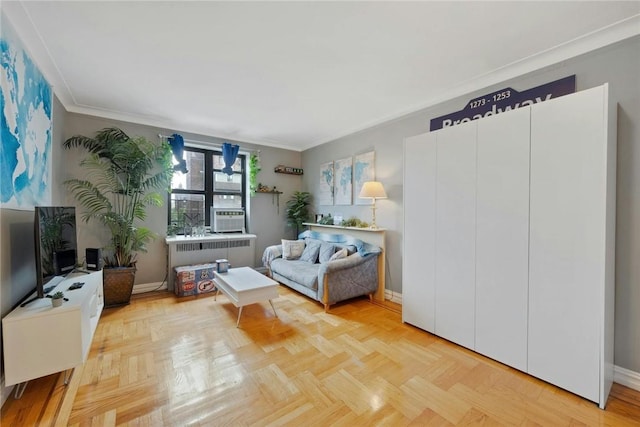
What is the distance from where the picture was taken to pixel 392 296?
11.5 feet

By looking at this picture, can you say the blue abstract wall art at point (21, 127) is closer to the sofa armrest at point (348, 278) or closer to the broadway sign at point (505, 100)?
the sofa armrest at point (348, 278)

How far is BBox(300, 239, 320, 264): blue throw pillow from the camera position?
13.0 feet

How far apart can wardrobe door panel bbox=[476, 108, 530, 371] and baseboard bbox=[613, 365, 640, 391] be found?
62 centimetres

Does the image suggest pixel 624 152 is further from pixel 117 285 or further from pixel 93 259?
pixel 117 285

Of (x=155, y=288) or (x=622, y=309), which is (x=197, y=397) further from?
(x=622, y=309)

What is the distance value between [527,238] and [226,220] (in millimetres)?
4101

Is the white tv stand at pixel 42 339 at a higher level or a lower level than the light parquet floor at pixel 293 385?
higher

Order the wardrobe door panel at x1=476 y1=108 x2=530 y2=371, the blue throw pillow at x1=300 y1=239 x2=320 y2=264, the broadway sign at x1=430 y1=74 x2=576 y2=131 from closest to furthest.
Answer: the wardrobe door panel at x1=476 y1=108 x2=530 y2=371 < the broadway sign at x1=430 y1=74 x2=576 y2=131 < the blue throw pillow at x1=300 y1=239 x2=320 y2=264

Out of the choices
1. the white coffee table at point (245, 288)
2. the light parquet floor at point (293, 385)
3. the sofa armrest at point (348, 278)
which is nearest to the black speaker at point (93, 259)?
the light parquet floor at point (293, 385)

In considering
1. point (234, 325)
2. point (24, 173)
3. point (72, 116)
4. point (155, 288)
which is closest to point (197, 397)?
point (234, 325)

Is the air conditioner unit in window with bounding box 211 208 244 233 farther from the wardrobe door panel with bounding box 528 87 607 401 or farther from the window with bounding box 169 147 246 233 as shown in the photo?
the wardrobe door panel with bounding box 528 87 607 401

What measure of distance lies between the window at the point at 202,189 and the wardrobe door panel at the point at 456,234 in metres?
3.63

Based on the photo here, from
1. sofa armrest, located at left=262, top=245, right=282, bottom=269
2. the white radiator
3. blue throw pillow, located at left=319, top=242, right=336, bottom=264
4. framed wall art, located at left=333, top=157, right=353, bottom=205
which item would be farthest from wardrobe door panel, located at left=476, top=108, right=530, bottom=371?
the white radiator

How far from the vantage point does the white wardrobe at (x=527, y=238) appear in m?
1.68
